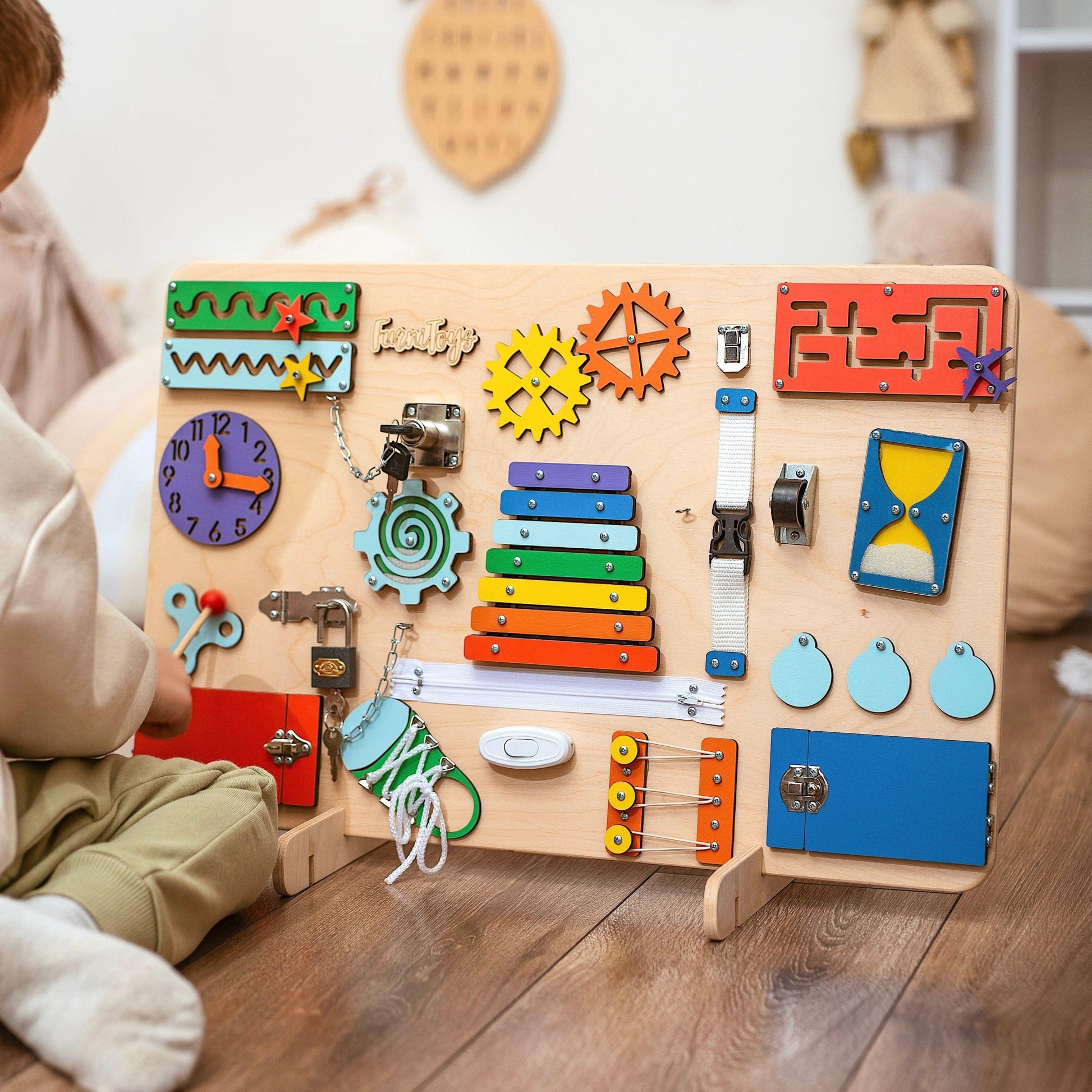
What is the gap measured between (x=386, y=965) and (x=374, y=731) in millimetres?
214

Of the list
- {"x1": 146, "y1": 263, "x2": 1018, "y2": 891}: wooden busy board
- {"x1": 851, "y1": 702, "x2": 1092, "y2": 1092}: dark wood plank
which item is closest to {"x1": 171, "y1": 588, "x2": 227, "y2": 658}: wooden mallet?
{"x1": 146, "y1": 263, "x2": 1018, "y2": 891}: wooden busy board

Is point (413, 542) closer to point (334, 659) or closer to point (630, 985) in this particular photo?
point (334, 659)

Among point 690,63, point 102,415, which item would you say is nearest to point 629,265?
point 102,415

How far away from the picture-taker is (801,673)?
0.80 meters

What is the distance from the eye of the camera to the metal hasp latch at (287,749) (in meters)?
0.89

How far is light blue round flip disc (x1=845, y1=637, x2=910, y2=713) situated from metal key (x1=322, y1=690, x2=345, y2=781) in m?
0.38

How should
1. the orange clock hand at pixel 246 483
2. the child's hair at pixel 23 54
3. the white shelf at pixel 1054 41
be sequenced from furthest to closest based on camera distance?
the white shelf at pixel 1054 41
the orange clock hand at pixel 246 483
the child's hair at pixel 23 54

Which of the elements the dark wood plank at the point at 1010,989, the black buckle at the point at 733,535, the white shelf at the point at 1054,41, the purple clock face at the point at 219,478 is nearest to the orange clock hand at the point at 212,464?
the purple clock face at the point at 219,478

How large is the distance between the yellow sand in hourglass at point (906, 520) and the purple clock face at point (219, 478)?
0.45 m

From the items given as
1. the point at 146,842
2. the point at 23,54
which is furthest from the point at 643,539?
the point at 23,54

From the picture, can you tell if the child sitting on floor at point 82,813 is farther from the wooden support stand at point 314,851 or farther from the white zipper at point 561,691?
the white zipper at point 561,691

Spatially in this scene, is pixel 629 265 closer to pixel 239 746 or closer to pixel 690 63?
pixel 239 746

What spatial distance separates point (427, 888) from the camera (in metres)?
0.83

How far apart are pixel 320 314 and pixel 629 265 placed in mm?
242
